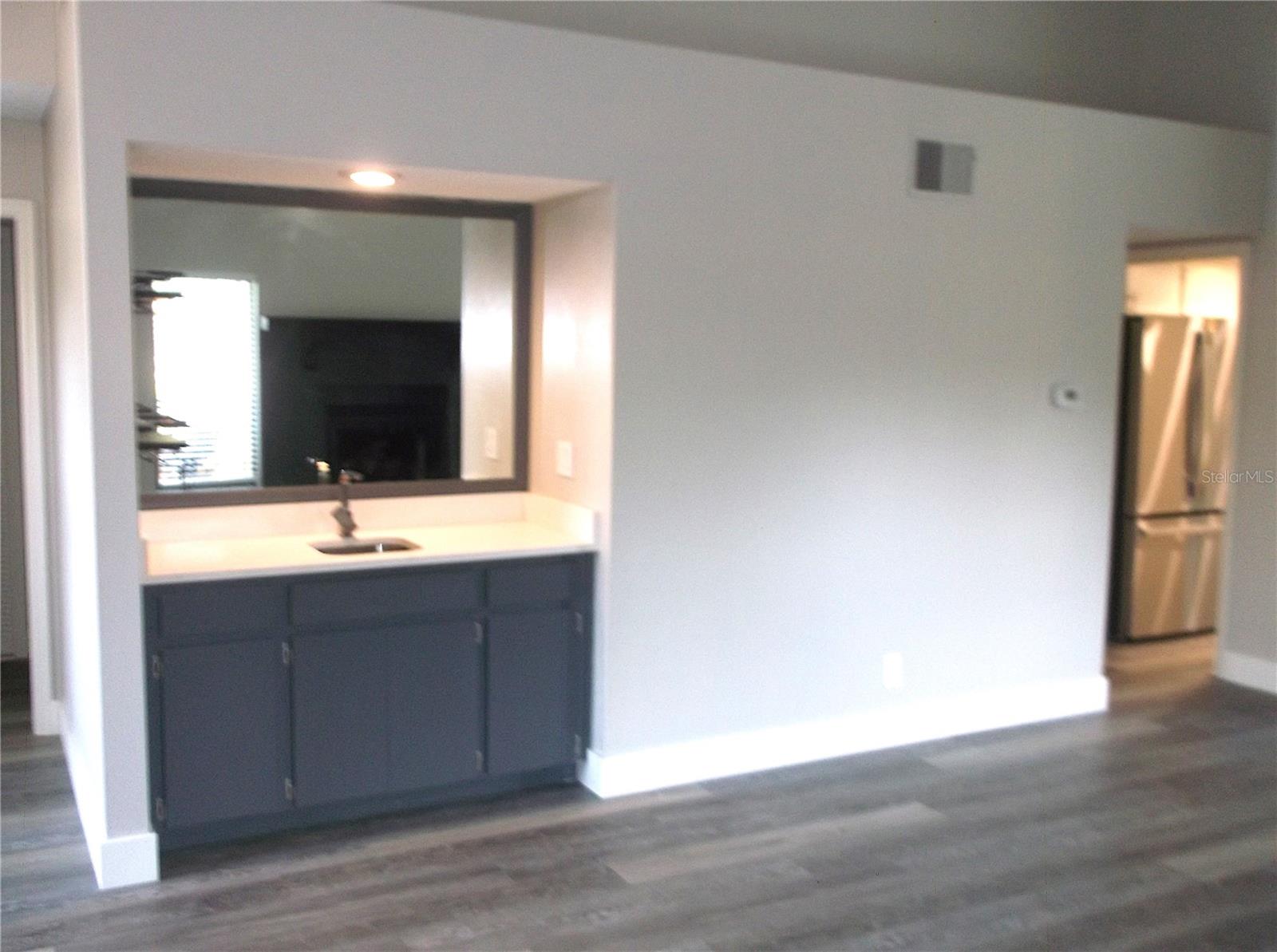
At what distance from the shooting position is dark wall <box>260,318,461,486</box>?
4207mm

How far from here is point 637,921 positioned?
10.8 ft

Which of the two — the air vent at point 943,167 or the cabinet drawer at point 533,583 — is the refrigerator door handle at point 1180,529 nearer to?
the air vent at point 943,167

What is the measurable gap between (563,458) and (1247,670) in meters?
3.63

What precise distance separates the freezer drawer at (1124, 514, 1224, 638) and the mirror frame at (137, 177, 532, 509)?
142 inches

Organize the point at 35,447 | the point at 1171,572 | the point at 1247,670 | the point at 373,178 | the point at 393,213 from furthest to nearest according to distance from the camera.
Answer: the point at 1171,572, the point at 1247,670, the point at 35,447, the point at 393,213, the point at 373,178

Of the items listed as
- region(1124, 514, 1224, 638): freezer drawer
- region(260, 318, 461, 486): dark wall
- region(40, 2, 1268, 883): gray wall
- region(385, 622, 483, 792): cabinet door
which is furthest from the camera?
region(1124, 514, 1224, 638): freezer drawer

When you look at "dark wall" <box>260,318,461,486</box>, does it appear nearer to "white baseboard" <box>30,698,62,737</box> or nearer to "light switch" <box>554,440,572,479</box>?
"light switch" <box>554,440,572,479</box>

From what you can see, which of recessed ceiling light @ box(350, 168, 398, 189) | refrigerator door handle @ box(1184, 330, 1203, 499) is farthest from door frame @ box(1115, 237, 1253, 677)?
recessed ceiling light @ box(350, 168, 398, 189)

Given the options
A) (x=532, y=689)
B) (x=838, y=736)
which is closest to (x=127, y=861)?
(x=532, y=689)

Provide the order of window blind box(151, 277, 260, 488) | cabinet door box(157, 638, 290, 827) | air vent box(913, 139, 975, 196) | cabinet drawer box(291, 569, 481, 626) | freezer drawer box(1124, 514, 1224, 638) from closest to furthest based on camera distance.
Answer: cabinet door box(157, 638, 290, 827) → cabinet drawer box(291, 569, 481, 626) → window blind box(151, 277, 260, 488) → air vent box(913, 139, 975, 196) → freezer drawer box(1124, 514, 1224, 638)

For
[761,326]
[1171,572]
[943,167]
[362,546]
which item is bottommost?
[1171,572]

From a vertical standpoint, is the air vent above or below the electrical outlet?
above

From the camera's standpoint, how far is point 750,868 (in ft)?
11.9

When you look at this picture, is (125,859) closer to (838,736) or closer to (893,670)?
(838,736)
